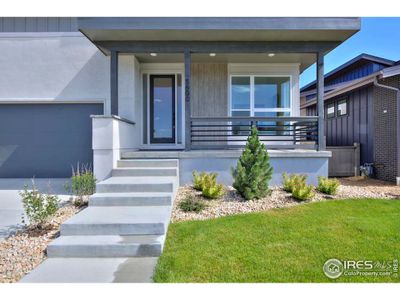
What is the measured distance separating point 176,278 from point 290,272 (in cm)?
123

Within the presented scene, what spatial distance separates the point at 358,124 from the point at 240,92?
506 cm

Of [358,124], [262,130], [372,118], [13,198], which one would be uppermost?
[372,118]

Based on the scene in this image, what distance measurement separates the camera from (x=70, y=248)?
11.3 feet

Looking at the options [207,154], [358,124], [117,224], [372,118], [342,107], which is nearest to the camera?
[117,224]

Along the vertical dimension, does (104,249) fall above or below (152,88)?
below

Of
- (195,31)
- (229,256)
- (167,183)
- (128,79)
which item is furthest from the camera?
(128,79)

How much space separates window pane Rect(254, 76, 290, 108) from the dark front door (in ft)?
8.54

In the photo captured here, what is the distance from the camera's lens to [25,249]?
3.55 m

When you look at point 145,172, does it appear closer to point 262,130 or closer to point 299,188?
point 299,188

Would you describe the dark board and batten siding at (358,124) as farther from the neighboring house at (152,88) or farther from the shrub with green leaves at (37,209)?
the shrub with green leaves at (37,209)

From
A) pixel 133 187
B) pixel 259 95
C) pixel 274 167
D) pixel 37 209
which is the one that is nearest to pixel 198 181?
pixel 133 187

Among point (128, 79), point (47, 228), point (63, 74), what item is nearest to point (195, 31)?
point (128, 79)

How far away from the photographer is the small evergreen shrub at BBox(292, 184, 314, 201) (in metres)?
5.44
